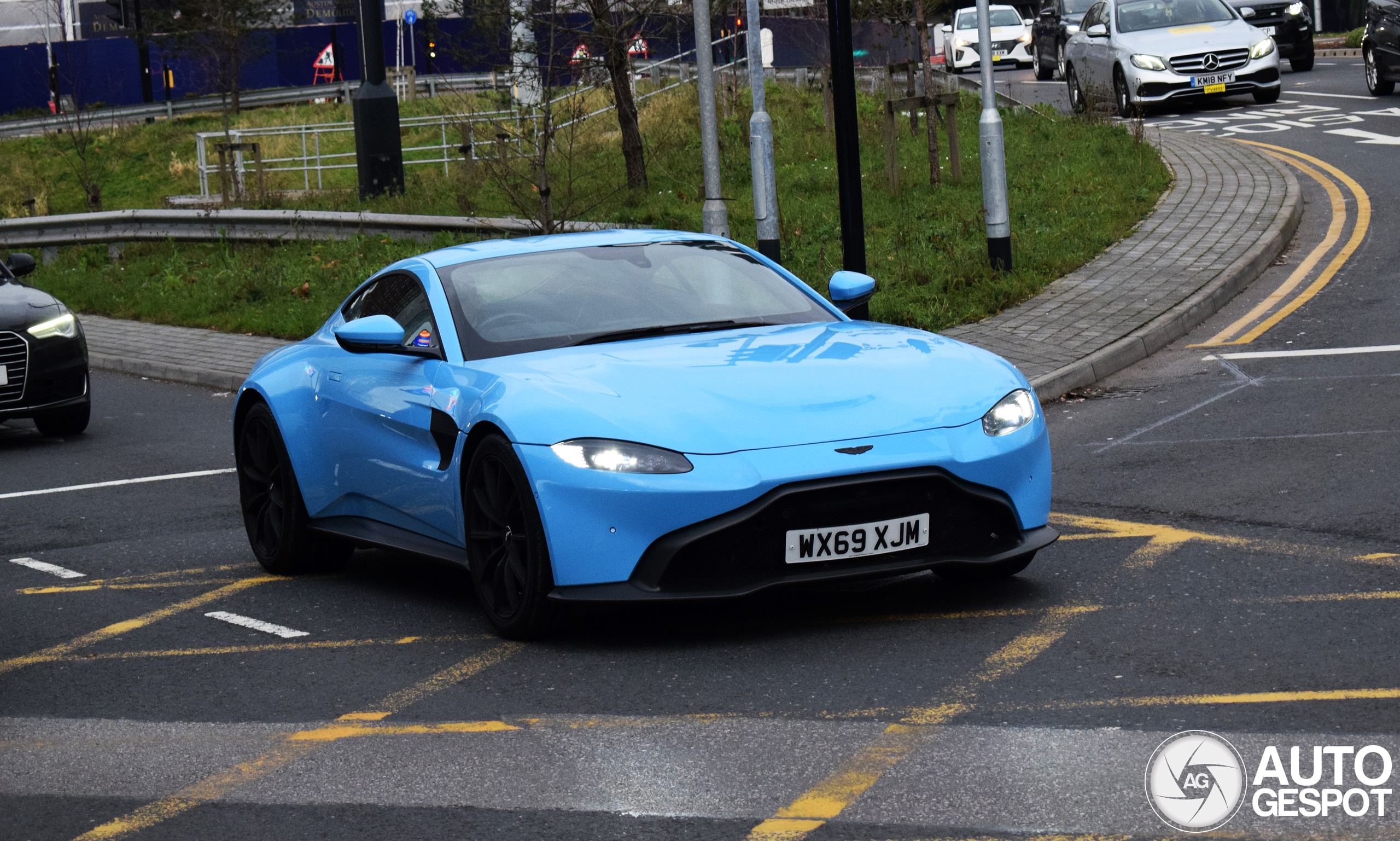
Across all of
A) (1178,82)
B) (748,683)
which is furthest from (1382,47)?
(748,683)

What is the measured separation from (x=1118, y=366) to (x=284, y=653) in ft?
22.7

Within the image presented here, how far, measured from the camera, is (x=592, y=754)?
4.72 m

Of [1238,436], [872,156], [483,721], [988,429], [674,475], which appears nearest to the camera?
[483,721]

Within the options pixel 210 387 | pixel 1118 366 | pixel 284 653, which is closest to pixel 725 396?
pixel 284 653

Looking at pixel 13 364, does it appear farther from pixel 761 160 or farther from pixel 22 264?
pixel 761 160

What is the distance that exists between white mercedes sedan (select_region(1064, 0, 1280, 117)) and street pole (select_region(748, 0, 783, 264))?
1041 centimetres

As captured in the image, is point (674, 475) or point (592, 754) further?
point (674, 475)

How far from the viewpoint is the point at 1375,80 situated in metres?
25.0

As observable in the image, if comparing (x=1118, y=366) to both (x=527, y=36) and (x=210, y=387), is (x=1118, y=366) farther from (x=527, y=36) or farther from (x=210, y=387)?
(x=527, y=36)

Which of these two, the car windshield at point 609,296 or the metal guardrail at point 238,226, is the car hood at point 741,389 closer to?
→ the car windshield at point 609,296

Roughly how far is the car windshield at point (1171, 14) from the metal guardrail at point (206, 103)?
23.4 metres

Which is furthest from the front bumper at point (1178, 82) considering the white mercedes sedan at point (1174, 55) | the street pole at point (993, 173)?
the street pole at point (993, 173)

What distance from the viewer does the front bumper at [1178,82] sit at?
23953mm

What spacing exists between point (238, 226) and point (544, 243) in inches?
561
